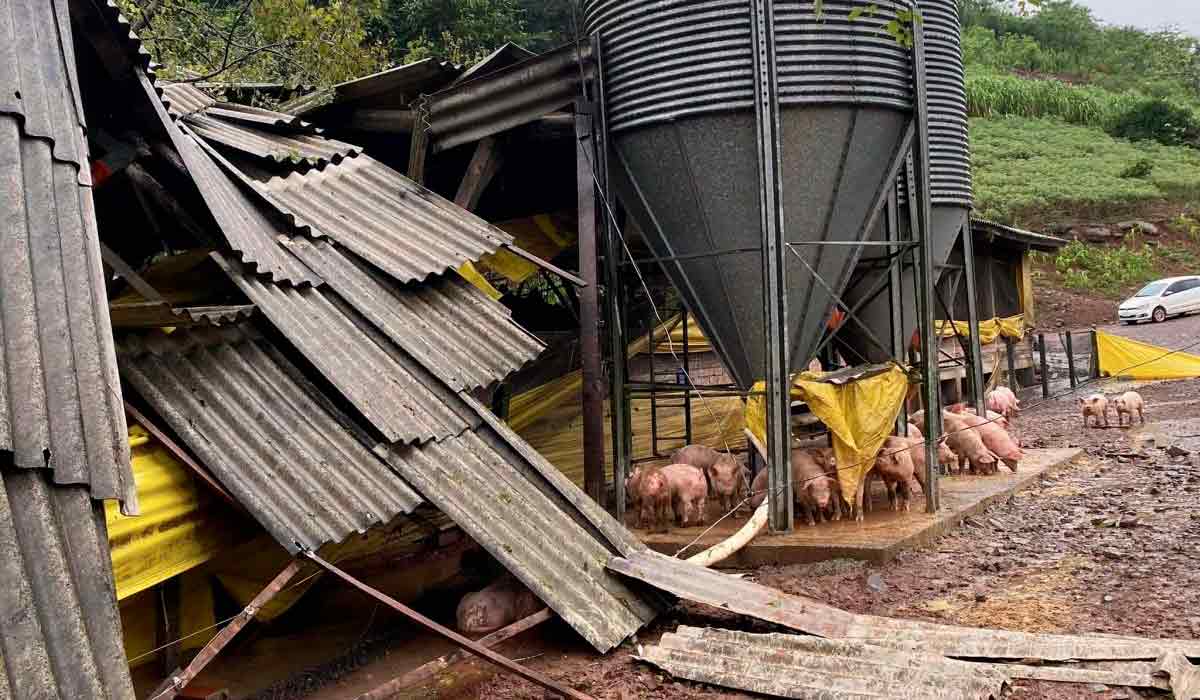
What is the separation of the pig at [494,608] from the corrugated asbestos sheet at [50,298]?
3183 mm

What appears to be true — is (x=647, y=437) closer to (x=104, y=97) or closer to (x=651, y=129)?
(x=651, y=129)

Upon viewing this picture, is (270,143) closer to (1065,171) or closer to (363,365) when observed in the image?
(363,365)

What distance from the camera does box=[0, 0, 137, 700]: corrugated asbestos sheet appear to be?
2.92 m

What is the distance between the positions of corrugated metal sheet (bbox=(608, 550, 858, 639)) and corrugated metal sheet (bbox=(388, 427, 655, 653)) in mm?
170

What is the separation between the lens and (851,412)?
8953 millimetres

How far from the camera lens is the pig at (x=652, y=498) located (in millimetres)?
9344

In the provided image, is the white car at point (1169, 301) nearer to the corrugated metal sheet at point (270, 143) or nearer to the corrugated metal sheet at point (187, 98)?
the corrugated metal sheet at point (270, 143)

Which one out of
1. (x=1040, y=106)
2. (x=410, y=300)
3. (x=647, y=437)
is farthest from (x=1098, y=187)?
(x=410, y=300)

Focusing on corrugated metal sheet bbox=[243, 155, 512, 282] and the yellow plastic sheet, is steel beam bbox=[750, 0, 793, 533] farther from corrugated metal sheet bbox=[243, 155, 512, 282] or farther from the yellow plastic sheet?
the yellow plastic sheet

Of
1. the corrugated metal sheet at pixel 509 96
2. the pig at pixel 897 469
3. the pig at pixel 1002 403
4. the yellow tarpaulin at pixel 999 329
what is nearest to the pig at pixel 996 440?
the pig at pixel 897 469

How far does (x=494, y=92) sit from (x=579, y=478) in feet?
15.2

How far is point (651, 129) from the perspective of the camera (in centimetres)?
935

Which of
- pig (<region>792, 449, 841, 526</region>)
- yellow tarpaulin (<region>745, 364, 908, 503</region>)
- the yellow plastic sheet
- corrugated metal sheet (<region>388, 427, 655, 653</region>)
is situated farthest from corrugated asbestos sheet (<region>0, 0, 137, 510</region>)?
pig (<region>792, 449, 841, 526</region>)

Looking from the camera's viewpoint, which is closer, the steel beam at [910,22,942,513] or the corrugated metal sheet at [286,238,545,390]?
the corrugated metal sheet at [286,238,545,390]
